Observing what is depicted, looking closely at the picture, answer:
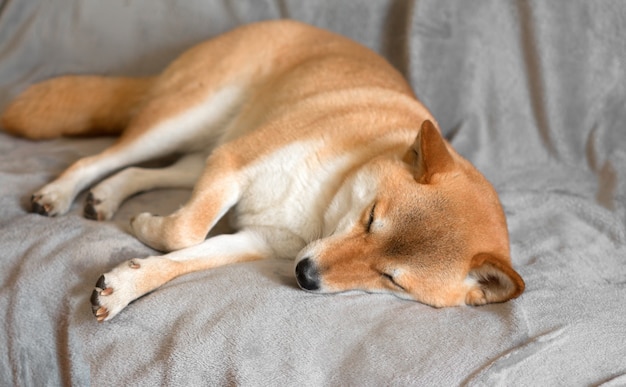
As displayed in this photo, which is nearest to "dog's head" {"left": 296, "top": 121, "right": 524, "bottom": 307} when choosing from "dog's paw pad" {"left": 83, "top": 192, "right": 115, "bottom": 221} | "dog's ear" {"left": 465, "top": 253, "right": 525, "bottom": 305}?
"dog's ear" {"left": 465, "top": 253, "right": 525, "bottom": 305}

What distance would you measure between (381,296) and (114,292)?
0.75 metres

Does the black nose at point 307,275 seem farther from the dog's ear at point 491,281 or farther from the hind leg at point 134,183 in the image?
the hind leg at point 134,183

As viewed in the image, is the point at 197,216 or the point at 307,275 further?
the point at 197,216

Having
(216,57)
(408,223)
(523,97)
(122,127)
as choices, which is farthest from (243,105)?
(523,97)

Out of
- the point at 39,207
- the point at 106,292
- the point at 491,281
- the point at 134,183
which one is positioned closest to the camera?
the point at 106,292

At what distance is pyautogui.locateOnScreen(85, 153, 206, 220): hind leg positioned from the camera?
7.78 feet

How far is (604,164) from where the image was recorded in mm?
2887

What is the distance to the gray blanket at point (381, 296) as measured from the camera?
5.78 feet

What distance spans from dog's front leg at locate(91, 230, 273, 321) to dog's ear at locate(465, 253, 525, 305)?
2.23 feet

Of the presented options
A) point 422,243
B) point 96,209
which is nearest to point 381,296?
point 422,243

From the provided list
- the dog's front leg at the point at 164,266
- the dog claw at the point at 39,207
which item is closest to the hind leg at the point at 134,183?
the dog claw at the point at 39,207

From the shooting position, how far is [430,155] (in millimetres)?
1944

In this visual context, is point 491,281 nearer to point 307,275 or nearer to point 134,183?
point 307,275

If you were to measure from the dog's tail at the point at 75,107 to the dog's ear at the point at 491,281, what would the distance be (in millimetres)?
1598
